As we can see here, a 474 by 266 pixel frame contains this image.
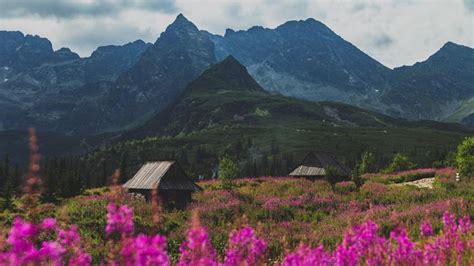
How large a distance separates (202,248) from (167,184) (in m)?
36.9

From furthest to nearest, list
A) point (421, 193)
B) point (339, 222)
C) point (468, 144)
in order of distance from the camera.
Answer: point (468, 144) → point (421, 193) → point (339, 222)

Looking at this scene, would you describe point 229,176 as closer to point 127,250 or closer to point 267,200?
point 267,200

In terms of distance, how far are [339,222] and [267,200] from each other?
12.2m

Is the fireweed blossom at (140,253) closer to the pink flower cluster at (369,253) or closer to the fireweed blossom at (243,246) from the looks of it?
the fireweed blossom at (243,246)

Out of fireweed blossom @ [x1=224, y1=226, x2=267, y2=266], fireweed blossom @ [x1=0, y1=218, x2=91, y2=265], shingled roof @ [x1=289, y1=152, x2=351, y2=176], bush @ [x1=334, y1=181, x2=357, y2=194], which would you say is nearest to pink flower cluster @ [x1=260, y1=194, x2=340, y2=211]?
bush @ [x1=334, y1=181, x2=357, y2=194]

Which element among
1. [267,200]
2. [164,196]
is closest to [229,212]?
[267,200]

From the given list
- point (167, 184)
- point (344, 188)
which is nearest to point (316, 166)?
point (344, 188)

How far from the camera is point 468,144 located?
4866 centimetres

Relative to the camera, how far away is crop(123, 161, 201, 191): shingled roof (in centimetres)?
4059

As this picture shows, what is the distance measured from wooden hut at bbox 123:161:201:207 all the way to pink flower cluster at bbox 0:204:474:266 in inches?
1309

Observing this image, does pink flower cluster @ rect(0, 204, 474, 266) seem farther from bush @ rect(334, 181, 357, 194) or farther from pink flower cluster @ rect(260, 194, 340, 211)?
bush @ rect(334, 181, 357, 194)

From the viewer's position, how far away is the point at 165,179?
135 ft

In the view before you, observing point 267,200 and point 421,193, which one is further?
point 267,200

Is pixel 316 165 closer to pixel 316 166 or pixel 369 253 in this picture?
pixel 316 166
